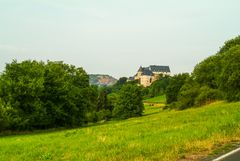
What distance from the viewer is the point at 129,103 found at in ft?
375

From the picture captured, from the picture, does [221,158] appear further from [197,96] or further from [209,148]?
[197,96]

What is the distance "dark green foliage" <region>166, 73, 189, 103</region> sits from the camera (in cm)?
13062

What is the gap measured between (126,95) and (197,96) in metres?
34.2

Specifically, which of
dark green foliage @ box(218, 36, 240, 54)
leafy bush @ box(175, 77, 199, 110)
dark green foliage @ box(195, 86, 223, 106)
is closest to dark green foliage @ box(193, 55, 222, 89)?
leafy bush @ box(175, 77, 199, 110)

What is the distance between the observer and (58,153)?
728 inches

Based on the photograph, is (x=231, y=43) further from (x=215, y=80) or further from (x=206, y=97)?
(x=206, y=97)

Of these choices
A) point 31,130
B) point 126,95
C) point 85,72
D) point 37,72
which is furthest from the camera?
point 126,95

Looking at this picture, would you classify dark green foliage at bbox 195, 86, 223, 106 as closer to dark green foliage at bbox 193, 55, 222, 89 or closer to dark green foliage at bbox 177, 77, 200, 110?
dark green foliage at bbox 177, 77, 200, 110

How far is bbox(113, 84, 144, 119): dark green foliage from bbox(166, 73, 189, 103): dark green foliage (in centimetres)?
1739

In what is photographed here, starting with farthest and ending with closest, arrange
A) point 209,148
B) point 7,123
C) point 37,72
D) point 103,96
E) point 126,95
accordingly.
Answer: point 103,96
point 126,95
point 37,72
point 7,123
point 209,148

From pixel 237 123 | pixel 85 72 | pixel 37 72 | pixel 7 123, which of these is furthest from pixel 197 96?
pixel 237 123

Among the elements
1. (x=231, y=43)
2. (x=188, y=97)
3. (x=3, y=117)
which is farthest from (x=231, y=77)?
(x=231, y=43)

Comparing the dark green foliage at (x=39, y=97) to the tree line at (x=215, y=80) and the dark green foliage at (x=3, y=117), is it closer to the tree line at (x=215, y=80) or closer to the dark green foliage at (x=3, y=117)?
the dark green foliage at (x=3, y=117)

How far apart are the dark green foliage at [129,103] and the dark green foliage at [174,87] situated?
1739 cm
